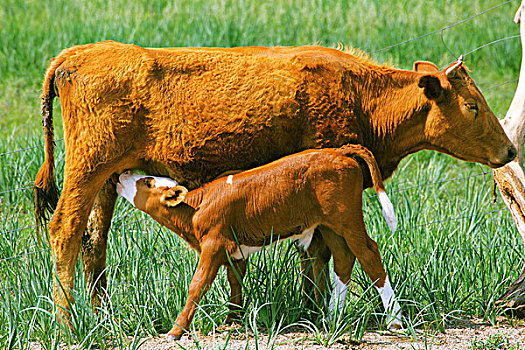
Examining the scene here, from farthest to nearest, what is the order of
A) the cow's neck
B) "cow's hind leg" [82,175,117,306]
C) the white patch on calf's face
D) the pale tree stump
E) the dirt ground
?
the pale tree stump, "cow's hind leg" [82,175,117,306], the cow's neck, the white patch on calf's face, the dirt ground

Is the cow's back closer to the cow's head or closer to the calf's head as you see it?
the calf's head

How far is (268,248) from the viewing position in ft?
16.6

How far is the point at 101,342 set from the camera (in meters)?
3.94

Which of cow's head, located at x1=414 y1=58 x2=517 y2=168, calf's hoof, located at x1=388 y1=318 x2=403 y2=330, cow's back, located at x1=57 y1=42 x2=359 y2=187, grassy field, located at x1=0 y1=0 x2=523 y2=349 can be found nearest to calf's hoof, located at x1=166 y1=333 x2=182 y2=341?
grassy field, located at x1=0 y1=0 x2=523 y2=349

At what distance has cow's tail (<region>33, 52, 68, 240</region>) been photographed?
4.15m

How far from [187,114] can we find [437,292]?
1864 millimetres

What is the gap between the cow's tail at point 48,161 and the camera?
4.15 m

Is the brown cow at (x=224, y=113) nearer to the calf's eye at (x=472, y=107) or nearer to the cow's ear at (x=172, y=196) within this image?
the calf's eye at (x=472, y=107)

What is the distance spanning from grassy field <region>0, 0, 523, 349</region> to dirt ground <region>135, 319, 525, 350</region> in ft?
0.24

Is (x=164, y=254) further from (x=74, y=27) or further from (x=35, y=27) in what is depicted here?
(x=35, y=27)

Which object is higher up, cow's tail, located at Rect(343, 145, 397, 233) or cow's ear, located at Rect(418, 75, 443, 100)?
cow's ear, located at Rect(418, 75, 443, 100)

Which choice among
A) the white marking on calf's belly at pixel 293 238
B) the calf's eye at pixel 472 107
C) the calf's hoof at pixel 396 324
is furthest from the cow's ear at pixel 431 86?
the calf's hoof at pixel 396 324

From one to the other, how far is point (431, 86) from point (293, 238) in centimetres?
114

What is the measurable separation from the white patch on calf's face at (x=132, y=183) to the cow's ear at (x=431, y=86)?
1.47 m
